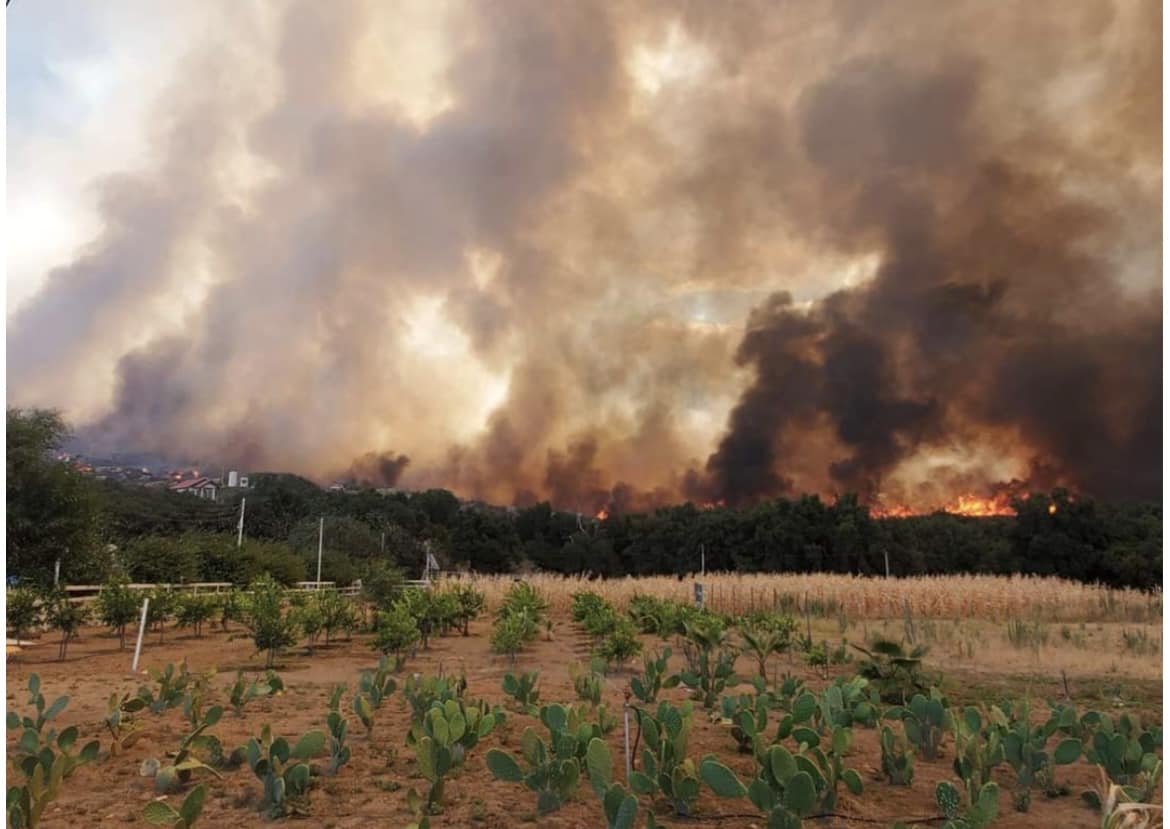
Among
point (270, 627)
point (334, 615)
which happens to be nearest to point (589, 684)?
point (270, 627)

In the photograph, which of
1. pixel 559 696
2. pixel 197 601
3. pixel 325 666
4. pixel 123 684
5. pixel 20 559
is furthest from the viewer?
pixel 197 601

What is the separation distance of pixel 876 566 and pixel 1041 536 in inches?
260

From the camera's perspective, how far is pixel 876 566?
34.0 metres

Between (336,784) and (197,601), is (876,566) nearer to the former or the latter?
(197,601)

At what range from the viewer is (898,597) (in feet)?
45.4

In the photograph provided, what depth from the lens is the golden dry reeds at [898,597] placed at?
1391cm

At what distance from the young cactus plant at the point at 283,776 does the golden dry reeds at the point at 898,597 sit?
11589mm

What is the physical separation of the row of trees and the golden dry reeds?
7.06 metres

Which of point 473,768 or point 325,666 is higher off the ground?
point 473,768

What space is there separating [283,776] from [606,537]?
3992 cm

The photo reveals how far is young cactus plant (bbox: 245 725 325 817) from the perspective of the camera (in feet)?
8.75

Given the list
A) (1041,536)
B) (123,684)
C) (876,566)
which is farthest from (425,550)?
(123,684)

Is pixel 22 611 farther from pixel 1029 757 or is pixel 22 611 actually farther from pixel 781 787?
pixel 1029 757

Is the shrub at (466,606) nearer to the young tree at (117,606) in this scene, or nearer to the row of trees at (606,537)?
the young tree at (117,606)
